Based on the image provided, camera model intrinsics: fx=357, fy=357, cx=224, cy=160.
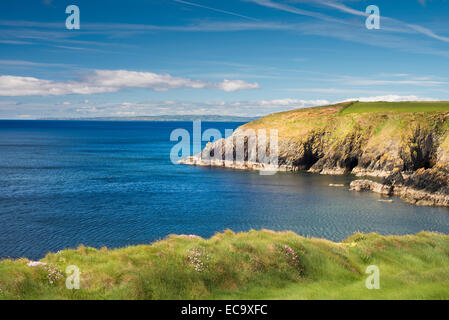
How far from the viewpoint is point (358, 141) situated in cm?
10994

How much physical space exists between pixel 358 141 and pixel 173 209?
6918 cm

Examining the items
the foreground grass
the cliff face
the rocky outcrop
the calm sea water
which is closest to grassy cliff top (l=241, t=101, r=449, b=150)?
the cliff face

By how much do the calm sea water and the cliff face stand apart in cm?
987

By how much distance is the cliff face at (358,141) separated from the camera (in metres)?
97.1

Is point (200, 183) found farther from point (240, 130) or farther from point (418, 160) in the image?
point (418, 160)

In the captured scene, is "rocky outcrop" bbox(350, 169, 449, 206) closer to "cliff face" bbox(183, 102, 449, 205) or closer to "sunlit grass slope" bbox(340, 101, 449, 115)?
"cliff face" bbox(183, 102, 449, 205)

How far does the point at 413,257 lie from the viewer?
27.7 m

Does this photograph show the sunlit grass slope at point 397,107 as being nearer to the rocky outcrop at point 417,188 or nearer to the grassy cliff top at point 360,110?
the grassy cliff top at point 360,110

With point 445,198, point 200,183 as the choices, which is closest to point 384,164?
point 445,198

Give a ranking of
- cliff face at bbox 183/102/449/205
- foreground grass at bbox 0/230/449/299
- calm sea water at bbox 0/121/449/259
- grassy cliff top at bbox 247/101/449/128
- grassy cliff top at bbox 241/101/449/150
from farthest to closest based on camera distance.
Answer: grassy cliff top at bbox 247/101/449/128, grassy cliff top at bbox 241/101/449/150, cliff face at bbox 183/102/449/205, calm sea water at bbox 0/121/449/259, foreground grass at bbox 0/230/449/299

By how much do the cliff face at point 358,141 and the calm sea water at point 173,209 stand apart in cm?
987

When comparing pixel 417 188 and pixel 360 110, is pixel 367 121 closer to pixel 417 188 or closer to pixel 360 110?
pixel 360 110

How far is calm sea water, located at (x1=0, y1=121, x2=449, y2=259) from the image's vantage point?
1967 inches
